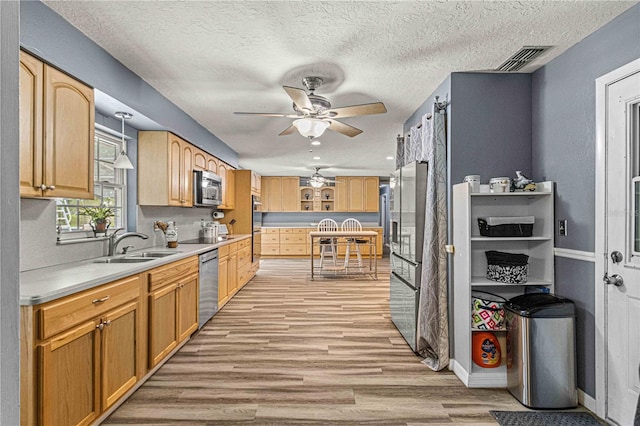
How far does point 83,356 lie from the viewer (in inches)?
78.0

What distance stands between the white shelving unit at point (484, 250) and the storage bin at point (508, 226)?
0.04 meters

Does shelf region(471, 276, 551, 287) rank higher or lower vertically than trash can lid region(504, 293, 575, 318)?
higher

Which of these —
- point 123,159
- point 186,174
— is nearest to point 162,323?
point 123,159

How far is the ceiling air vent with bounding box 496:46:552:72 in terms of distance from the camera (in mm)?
2592

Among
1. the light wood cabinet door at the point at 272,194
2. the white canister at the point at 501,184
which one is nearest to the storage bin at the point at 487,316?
the white canister at the point at 501,184

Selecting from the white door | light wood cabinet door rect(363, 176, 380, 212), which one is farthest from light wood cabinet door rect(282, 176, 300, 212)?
the white door

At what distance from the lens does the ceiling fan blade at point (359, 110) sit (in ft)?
9.99

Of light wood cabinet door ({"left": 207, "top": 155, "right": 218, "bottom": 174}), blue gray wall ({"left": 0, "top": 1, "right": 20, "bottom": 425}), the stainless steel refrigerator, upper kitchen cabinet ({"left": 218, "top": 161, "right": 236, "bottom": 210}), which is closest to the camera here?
blue gray wall ({"left": 0, "top": 1, "right": 20, "bottom": 425})

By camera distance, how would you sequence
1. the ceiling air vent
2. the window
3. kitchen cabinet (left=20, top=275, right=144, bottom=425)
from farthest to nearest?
1. the window
2. the ceiling air vent
3. kitchen cabinet (left=20, top=275, right=144, bottom=425)

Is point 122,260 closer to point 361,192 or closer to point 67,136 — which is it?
point 67,136

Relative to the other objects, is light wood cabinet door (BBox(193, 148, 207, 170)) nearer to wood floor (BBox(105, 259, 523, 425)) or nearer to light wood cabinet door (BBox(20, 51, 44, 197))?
wood floor (BBox(105, 259, 523, 425))

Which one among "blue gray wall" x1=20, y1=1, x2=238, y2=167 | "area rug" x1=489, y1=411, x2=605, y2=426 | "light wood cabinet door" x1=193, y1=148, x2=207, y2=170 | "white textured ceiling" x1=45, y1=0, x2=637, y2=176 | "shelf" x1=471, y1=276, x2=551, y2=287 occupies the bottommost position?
"area rug" x1=489, y1=411, x2=605, y2=426

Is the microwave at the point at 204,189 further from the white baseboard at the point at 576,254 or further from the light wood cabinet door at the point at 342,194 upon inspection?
the light wood cabinet door at the point at 342,194

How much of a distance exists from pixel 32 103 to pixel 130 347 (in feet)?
5.14
